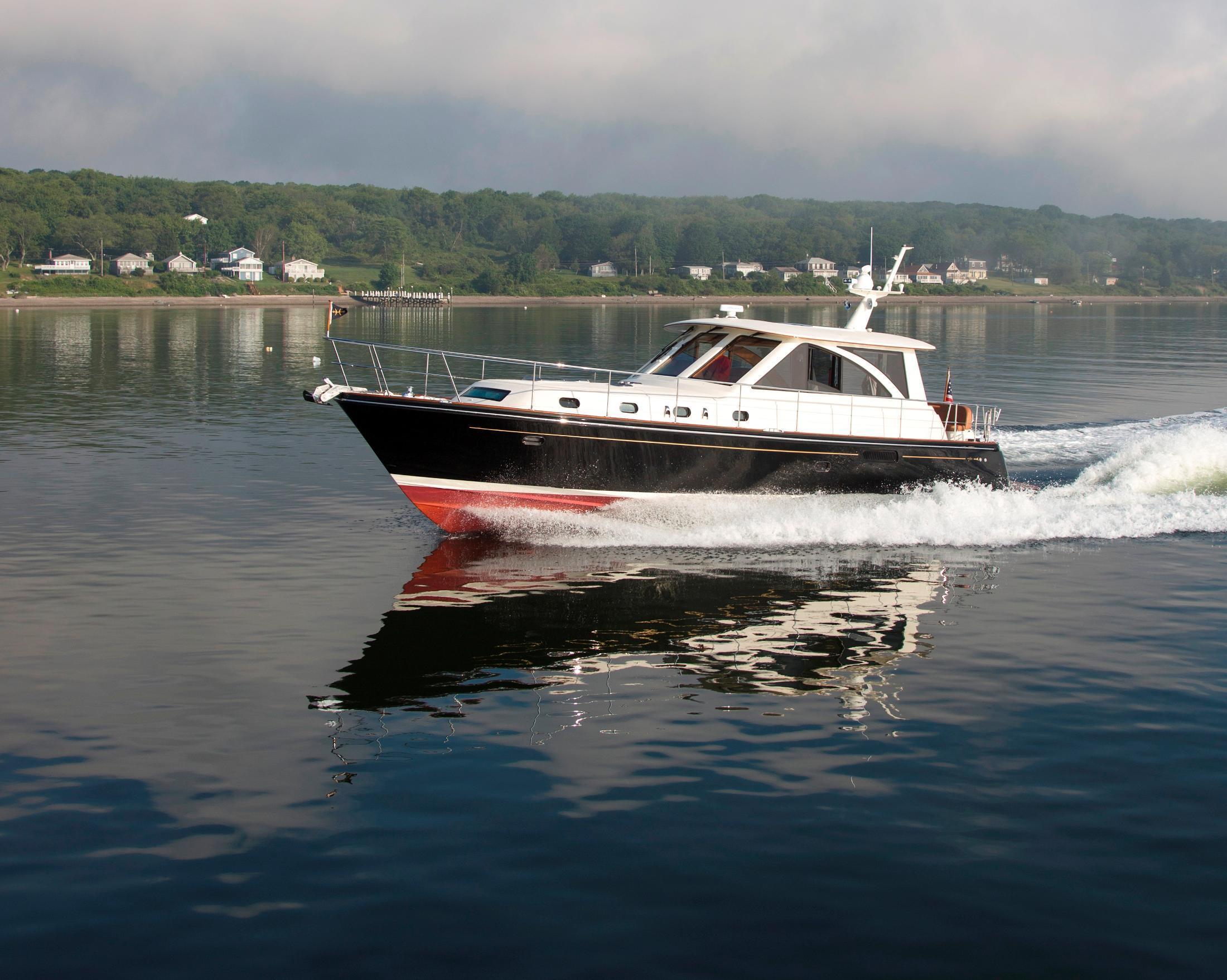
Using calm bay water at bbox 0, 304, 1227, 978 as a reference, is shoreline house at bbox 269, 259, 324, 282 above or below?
above

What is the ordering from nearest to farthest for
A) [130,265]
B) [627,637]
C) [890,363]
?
1. [627,637]
2. [890,363]
3. [130,265]

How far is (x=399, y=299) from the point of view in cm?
13200

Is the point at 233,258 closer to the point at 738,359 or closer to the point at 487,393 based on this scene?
the point at 487,393

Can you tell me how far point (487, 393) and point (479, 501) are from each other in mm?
1585

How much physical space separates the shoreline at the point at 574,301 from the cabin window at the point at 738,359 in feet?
285

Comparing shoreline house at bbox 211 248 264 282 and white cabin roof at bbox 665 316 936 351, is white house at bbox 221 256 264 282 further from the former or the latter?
white cabin roof at bbox 665 316 936 351

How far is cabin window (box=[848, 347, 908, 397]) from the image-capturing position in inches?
708

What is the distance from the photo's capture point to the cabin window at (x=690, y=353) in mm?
17672

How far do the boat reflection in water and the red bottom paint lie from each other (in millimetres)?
508

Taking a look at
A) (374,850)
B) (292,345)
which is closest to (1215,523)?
(374,850)

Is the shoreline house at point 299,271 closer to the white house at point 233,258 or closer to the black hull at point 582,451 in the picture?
the white house at point 233,258

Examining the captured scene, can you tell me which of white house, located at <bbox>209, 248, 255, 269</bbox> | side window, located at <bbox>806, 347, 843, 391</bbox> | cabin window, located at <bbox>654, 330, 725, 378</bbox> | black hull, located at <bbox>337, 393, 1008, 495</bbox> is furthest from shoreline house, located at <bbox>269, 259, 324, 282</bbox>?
side window, located at <bbox>806, 347, 843, 391</bbox>

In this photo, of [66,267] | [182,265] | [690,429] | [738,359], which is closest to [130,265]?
[182,265]

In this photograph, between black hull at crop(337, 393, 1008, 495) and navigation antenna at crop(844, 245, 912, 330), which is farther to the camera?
navigation antenna at crop(844, 245, 912, 330)
